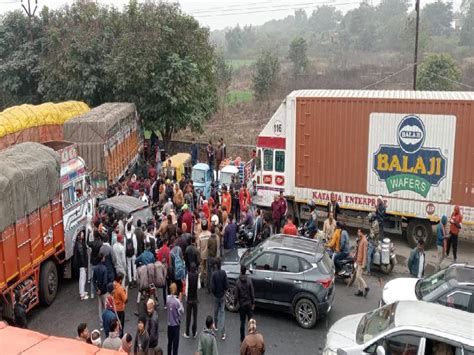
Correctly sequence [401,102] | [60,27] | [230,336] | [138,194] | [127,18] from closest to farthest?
[230,336], [401,102], [138,194], [127,18], [60,27]

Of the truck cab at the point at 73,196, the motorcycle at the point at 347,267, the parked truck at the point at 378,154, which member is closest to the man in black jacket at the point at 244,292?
the motorcycle at the point at 347,267

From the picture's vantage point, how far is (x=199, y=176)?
69.6ft

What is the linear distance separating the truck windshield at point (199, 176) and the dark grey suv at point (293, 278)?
29.3 feet

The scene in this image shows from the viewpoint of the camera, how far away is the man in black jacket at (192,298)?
36.3 ft

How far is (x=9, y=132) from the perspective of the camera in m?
20.7

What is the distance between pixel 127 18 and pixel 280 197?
51.7 feet

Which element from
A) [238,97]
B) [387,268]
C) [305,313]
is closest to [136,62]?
[387,268]

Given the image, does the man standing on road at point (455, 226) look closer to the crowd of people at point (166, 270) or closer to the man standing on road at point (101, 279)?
the crowd of people at point (166, 270)

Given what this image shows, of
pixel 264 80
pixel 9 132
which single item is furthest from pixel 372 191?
pixel 264 80

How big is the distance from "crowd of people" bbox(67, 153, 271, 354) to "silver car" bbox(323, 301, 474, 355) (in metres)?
1.47

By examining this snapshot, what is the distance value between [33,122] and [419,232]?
1528 cm

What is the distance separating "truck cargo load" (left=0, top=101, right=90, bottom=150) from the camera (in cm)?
2081

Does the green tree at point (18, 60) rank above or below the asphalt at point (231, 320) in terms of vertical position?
above

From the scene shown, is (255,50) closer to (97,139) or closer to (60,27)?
(60,27)
